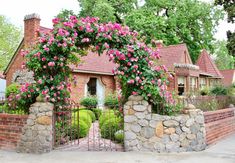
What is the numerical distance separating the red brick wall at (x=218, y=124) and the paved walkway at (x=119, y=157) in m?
1.06

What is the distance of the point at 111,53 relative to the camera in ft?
23.6

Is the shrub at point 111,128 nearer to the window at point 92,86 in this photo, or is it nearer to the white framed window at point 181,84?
the window at point 92,86

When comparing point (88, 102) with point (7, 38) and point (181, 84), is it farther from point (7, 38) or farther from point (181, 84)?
point (7, 38)

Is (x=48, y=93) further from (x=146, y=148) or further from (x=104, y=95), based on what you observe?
(x=104, y=95)

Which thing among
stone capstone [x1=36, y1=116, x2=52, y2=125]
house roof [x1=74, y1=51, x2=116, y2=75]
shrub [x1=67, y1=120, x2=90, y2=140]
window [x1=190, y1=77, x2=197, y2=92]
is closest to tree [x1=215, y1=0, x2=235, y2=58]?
window [x1=190, y1=77, x2=197, y2=92]

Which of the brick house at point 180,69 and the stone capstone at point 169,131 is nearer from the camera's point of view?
the stone capstone at point 169,131

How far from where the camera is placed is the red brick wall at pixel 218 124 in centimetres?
827

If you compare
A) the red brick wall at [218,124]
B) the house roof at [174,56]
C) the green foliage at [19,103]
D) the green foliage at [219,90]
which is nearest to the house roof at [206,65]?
the house roof at [174,56]

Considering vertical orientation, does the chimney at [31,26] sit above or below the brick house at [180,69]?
above

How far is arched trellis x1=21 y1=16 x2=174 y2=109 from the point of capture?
713cm

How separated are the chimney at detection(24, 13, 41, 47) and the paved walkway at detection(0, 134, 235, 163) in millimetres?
9195

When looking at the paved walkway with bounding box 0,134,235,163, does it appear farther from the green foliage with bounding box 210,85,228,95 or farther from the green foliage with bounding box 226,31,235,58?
the green foliage with bounding box 226,31,235,58

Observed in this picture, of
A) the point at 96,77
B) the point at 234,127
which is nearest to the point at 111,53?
the point at 234,127

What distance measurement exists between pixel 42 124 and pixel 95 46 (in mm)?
2650
